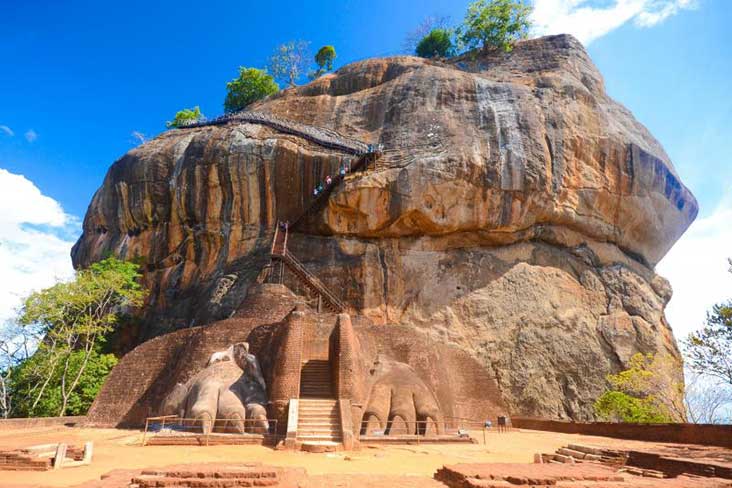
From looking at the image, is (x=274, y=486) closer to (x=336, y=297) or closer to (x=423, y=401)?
(x=423, y=401)

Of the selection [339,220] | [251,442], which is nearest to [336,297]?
[339,220]

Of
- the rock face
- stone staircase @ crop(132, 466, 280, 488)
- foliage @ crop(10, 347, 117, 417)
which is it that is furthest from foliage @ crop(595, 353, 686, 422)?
foliage @ crop(10, 347, 117, 417)

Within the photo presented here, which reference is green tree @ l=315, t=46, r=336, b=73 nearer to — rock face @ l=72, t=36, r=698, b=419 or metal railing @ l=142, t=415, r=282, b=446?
rock face @ l=72, t=36, r=698, b=419

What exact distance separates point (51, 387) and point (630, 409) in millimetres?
22593

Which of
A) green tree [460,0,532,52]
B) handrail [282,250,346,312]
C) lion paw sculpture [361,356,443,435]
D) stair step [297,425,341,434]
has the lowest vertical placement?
stair step [297,425,341,434]

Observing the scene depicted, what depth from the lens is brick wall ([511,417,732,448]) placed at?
12.3 meters

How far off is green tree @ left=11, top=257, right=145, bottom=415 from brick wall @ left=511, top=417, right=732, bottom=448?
1765 cm

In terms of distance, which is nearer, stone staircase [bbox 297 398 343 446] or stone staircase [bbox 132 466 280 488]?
stone staircase [bbox 132 466 280 488]

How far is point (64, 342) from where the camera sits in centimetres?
2127

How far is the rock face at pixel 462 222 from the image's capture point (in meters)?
23.5

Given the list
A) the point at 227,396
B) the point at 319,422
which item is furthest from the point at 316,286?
the point at 319,422

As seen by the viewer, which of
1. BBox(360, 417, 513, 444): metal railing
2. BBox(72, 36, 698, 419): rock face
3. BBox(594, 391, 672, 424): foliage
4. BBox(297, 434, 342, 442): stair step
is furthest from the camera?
BBox(72, 36, 698, 419): rock face

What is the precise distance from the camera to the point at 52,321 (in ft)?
69.6

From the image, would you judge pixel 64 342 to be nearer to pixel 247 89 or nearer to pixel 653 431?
pixel 653 431
